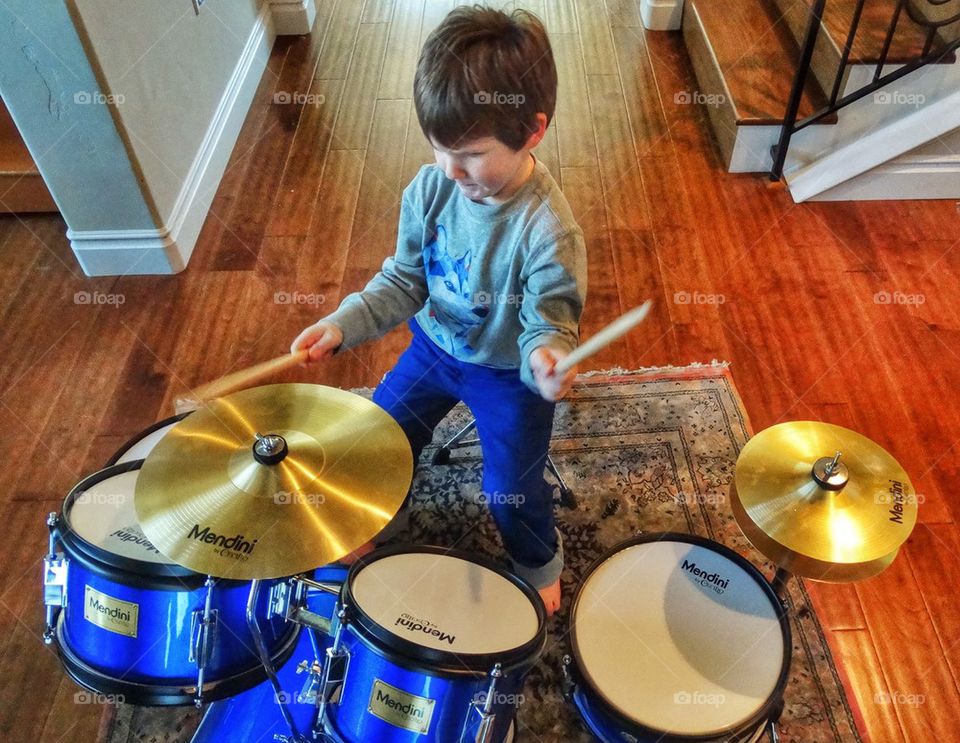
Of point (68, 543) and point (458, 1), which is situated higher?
point (68, 543)

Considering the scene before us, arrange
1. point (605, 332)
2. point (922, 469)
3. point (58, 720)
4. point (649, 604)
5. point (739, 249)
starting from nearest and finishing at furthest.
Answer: point (605, 332) → point (649, 604) → point (58, 720) → point (922, 469) → point (739, 249)

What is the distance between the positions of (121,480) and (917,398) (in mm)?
1557

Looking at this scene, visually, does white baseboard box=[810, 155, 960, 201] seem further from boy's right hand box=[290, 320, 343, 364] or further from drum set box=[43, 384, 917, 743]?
boy's right hand box=[290, 320, 343, 364]

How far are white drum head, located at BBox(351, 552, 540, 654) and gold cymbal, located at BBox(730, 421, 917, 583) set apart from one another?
0.32 m

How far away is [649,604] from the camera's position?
1.03 metres

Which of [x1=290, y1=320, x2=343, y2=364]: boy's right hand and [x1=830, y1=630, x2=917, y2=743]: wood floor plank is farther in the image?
[x1=830, y1=630, x2=917, y2=743]: wood floor plank

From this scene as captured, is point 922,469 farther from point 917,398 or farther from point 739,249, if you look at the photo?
point 739,249

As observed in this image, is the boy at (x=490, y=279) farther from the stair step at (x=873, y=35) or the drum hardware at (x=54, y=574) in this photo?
the stair step at (x=873, y=35)

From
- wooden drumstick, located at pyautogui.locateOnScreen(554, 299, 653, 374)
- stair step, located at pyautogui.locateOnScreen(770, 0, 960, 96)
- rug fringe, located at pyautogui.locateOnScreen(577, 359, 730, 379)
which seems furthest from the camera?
stair step, located at pyautogui.locateOnScreen(770, 0, 960, 96)

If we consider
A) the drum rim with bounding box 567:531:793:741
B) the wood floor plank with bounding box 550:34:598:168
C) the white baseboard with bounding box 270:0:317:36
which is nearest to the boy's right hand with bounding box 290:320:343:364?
the drum rim with bounding box 567:531:793:741

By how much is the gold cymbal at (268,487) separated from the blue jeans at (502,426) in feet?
0.90

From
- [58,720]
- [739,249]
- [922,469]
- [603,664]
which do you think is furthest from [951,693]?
[58,720]

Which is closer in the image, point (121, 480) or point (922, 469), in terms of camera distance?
point (121, 480)

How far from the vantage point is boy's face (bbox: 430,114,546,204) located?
0.95 meters
